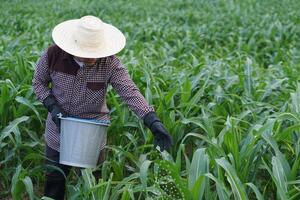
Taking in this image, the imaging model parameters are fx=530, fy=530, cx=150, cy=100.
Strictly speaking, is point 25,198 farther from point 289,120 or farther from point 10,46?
point 10,46

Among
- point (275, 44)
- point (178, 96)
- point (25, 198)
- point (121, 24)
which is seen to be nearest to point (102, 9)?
point (121, 24)

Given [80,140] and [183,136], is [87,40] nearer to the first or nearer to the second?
[80,140]

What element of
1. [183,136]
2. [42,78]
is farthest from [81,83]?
[183,136]

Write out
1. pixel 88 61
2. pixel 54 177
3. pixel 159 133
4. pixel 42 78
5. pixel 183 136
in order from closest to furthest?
pixel 159 133
pixel 88 61
pixel 42 78
pixel 54 177
pixel 183 136

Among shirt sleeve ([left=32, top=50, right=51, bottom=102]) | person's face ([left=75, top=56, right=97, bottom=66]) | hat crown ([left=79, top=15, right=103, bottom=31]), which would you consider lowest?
shirt sleeve ([left=32, top=50, right=51, bottom=102])

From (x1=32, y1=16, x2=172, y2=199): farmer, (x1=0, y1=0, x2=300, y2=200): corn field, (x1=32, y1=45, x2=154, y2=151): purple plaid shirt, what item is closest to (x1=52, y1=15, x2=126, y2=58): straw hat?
(x1=32, y1=16, x2=172, y2=199): farmer

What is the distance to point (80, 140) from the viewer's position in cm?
281

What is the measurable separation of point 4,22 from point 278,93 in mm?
6263

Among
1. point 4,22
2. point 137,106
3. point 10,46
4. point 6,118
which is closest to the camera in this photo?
point 137,106

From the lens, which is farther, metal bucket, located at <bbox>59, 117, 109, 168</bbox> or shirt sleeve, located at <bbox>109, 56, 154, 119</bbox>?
shirt sleeve, located at <bbox>109, 56, 154, 119</bbox>

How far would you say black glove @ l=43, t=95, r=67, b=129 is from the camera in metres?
2.91

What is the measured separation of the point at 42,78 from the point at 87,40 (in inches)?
16.1

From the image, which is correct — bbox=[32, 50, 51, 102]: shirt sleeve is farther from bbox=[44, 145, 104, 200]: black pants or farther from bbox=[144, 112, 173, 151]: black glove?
bbox=[144, 112, 173, 151]: black glove

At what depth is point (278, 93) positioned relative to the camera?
13.9ft
